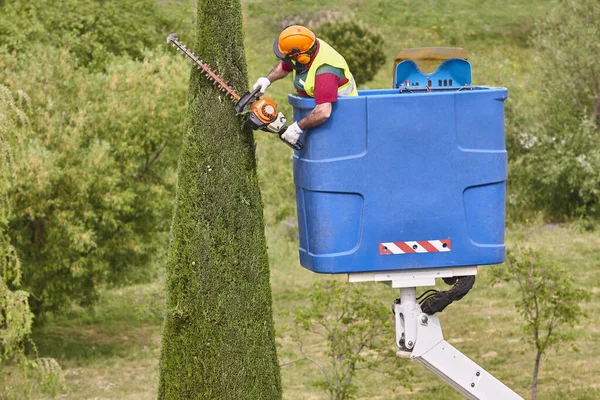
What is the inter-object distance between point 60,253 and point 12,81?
2.40 meters

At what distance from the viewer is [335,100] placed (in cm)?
612

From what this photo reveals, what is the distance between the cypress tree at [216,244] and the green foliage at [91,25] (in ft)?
38.8

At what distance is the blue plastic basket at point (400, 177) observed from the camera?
6.16 m

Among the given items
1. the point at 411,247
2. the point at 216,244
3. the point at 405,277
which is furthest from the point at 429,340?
the point at 216,244

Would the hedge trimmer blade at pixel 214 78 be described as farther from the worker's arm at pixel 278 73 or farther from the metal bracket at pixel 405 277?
the metal bracket at pixel 405 277

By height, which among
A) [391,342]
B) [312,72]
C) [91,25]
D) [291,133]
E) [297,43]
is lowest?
[391,342]

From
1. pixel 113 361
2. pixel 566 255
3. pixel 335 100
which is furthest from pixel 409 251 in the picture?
pixel 566 255

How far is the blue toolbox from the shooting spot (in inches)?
243

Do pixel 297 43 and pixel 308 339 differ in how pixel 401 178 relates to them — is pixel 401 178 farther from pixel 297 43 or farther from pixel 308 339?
pixel 308 339

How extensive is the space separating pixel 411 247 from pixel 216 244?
1406 mm

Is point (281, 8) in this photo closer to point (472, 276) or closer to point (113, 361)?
point (113, 361)

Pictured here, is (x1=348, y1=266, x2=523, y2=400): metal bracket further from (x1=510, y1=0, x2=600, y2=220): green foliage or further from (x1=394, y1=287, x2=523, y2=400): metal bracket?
(x1=510, y1=0, x2=600, y2=220): green foliage

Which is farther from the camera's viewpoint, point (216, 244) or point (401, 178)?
point (216, 244)

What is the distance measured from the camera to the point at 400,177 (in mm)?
6211
